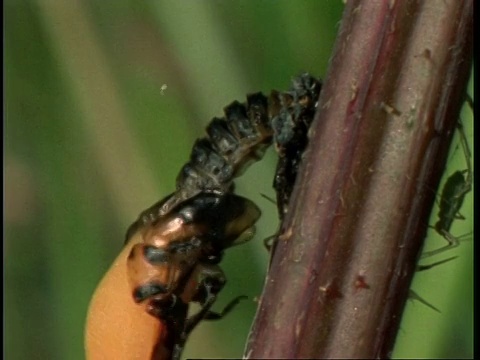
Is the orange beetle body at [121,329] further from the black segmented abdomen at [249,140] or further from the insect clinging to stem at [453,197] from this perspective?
the insect clinging to stem at [453,197]

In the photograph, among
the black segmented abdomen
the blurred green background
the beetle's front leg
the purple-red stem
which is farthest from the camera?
the blurred green background

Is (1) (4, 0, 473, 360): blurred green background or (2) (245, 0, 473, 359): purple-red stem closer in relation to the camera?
(2) (245, 0, 473, 359): purple-red stem

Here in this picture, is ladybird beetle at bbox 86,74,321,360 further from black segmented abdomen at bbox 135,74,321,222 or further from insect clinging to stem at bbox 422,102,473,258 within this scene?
insect clinging to stem at bbox 422,102,473,258

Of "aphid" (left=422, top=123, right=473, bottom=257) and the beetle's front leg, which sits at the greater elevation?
"aphid" (left=422, top=123, right=473, bottom=257)

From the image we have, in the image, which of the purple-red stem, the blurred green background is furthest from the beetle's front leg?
the purple-red stem

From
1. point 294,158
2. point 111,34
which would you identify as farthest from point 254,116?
point 111,34

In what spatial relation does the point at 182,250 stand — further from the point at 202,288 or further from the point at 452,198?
the point at 452,198
